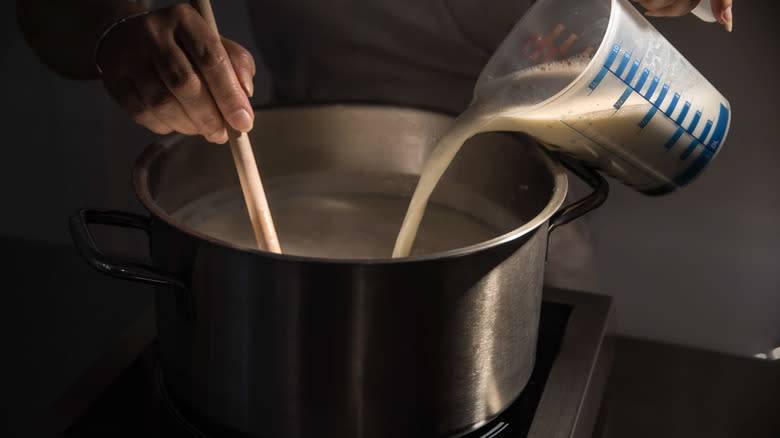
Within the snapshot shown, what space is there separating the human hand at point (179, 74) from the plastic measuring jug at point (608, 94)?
8.7 inches

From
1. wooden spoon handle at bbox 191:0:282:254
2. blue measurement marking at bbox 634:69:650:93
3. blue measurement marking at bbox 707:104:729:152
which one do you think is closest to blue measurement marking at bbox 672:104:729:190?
blue measurement marking at bbox 707:104:729:152

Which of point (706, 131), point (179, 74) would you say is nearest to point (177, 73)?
point (179, 74)

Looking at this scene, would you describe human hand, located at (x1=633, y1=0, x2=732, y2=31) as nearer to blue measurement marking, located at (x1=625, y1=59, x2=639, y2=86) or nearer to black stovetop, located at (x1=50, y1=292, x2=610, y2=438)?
Result: blue measurement marking, located at (x1=625, y1=59, x2=639, y2=86)

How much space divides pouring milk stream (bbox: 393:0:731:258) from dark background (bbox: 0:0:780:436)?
0.29 m

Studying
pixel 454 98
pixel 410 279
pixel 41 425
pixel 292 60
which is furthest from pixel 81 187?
pixel 410 279

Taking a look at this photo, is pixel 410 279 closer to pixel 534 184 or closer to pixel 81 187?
pixel 534 184

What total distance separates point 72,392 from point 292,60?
57 cm

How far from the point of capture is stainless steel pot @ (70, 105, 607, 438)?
20.2 inches

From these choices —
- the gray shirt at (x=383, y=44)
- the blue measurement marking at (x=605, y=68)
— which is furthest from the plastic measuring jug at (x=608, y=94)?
the gray shirt at (x=383, y=44)

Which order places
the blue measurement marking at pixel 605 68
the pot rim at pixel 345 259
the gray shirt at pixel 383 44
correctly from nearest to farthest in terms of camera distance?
the pot rim at pixel 345 259
the blue measurement marking at pixel 605 68
the gray shirt at pixel 383 44

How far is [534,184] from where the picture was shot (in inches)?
28.4

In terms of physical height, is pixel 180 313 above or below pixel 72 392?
above

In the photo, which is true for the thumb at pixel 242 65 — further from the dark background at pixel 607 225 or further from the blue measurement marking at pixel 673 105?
the dark background at pixel 607 225

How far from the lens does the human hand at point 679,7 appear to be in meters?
0.68
